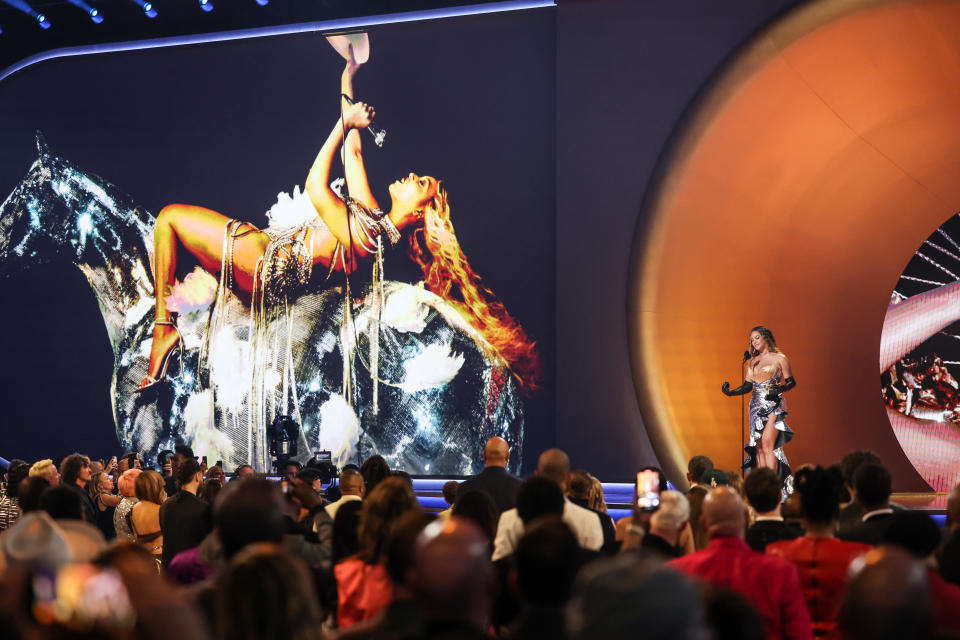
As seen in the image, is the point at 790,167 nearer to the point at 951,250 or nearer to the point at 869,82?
the point at 869,82

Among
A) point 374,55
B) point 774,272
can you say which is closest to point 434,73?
point 374,55

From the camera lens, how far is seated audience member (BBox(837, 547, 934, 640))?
133 cm

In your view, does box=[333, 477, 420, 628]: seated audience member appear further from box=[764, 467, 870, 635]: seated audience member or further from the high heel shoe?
the high heel shoe

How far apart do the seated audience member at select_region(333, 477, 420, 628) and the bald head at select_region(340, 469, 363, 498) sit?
1574mm

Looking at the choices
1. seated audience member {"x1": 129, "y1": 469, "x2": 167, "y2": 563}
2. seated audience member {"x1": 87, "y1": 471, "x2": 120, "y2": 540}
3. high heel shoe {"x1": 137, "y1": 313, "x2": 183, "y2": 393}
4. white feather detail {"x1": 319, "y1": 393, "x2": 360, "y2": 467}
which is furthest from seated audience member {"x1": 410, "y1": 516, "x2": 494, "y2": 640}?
high heel shoe {"x1": 137, "y1": 313, "x2": 183, "y2": 393}

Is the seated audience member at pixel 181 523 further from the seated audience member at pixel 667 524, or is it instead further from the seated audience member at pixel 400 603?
the seated audience member at pixel 400 603

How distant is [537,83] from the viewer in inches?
399

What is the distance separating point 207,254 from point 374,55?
2.96 meters

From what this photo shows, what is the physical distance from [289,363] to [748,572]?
8.70 m

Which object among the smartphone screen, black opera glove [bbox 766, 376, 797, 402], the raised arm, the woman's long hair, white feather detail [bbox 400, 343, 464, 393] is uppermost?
the raised arm

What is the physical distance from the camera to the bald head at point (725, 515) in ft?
8.77

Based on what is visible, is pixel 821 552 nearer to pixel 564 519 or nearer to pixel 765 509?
pixel 765 509

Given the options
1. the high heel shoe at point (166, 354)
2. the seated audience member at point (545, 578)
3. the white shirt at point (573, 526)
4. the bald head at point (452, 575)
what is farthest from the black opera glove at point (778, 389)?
the bald head at point (452, 575)

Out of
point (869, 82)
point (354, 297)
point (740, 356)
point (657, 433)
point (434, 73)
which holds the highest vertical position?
point (434, 73)
